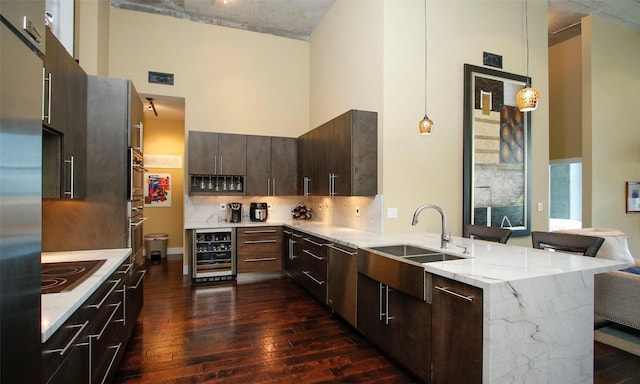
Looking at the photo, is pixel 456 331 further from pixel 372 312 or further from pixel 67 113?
pixel 67 113

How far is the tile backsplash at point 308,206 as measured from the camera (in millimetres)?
4043

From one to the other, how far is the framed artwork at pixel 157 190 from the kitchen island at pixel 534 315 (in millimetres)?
6478

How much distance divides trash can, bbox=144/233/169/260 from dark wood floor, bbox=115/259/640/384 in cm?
262

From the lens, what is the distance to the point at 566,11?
5316 mm

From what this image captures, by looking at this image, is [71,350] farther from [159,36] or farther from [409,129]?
[159,36]

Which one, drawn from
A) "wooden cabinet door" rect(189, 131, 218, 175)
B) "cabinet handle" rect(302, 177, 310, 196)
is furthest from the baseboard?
"wooden cabinet door" rect(189, 131, 218, 175)

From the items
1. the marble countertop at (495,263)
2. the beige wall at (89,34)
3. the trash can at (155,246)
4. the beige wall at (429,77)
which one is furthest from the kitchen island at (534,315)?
the trash can at (155,246)

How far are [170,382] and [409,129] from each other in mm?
3404

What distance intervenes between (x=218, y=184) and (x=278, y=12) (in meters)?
2.96

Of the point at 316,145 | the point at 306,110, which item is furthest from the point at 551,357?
the point at 306,110

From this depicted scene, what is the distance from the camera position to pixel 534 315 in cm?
184

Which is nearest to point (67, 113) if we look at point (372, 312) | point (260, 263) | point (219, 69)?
point (372, 312)

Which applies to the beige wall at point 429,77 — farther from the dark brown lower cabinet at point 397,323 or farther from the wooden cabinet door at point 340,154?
the dark brown lower cabinet at point 397,323

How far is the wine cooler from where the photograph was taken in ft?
15.9
